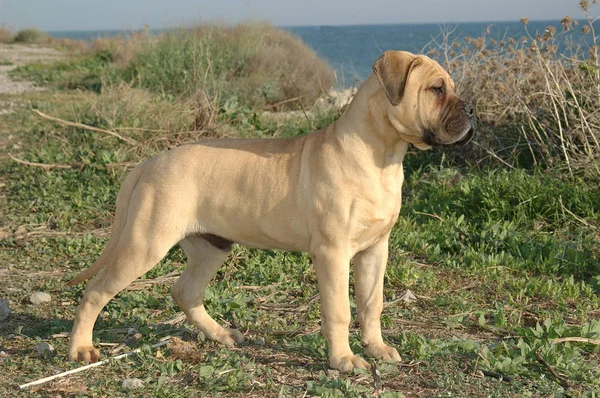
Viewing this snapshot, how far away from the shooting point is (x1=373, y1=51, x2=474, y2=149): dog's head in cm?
418

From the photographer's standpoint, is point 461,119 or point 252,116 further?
point 252,116

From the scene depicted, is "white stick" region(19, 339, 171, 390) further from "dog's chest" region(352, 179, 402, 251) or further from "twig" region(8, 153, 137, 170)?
"twig" region(8, 153, 137, 170)

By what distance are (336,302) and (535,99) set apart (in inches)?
211

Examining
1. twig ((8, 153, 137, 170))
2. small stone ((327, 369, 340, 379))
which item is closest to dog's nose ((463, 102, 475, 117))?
small stone ((327, 369, 340, 379))

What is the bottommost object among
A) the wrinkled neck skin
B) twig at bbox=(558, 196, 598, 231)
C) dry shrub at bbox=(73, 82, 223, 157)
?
twig at bbox=(558, 196, 598, 231)

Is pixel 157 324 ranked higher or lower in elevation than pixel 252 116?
lower

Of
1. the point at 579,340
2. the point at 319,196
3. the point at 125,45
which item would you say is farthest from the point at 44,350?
the point at 125,45

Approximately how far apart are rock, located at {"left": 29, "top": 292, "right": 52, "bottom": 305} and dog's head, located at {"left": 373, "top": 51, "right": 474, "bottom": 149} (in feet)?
10.1

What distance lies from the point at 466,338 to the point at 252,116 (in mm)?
6006

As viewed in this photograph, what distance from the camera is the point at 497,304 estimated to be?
17.8 ft

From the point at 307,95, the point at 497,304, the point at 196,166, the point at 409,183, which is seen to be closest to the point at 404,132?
the point at 196,166

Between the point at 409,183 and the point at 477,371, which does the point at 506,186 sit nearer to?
the point at 409,183

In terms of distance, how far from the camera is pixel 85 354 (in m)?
4.50

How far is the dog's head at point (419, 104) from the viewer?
13.7 feet
